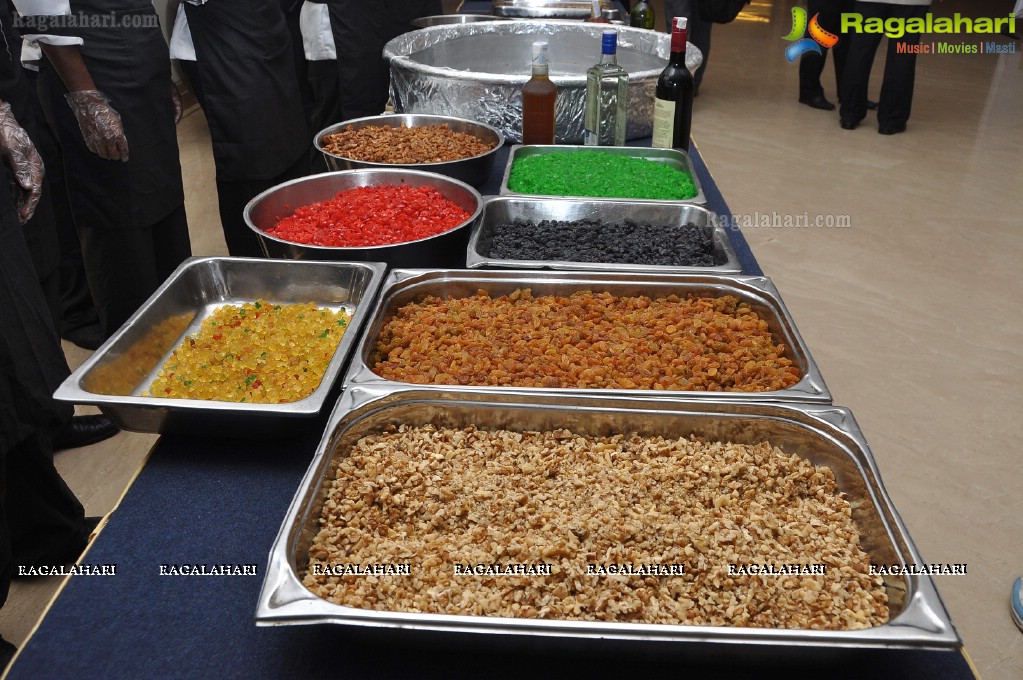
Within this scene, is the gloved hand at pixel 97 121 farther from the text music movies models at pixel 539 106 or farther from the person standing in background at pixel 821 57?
the person standing in background at pixel 821 57

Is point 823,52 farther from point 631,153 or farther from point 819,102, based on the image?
point 631,153

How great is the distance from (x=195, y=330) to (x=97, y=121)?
1057mm

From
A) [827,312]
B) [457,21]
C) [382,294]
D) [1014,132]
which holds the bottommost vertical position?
[827,312]

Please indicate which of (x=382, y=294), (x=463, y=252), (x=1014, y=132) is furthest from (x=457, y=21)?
(x=1014, y=132)

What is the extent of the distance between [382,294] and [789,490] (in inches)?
25.9

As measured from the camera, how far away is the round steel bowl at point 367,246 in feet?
4.29

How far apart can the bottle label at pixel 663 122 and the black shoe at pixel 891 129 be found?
3474 millimetres

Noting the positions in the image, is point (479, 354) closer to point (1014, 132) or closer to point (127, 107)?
point (127, 107)

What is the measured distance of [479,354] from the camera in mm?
1069

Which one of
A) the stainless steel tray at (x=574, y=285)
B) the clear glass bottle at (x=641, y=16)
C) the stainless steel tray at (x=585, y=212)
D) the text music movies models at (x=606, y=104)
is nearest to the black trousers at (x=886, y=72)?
the clear glass bottle at (x=641, y=16)

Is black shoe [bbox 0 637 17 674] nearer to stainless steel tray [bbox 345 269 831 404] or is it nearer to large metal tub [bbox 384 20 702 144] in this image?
stainless steel tray [bbox 345 269 831 404]

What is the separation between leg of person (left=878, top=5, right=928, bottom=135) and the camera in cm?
416

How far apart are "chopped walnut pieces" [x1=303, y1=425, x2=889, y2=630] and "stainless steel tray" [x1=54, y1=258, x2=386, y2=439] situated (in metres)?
0.14

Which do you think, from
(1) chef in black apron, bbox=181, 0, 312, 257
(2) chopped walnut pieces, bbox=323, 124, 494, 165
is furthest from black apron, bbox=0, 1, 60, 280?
(2) chopped walnut pieces, bbox=323, 124, 494, 165
